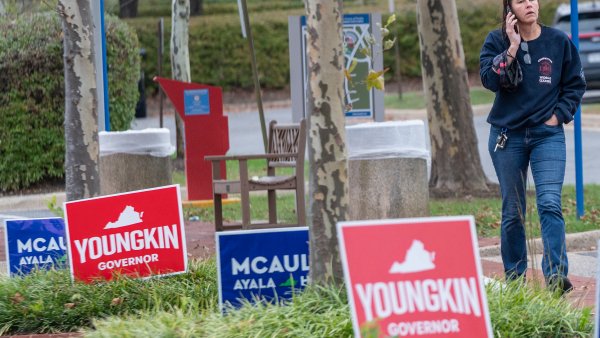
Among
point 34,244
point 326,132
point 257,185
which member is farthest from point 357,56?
point 326,132

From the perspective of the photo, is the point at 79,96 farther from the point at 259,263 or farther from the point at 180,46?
the point at 180,46

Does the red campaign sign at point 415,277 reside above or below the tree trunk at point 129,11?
below

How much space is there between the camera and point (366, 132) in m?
9.23

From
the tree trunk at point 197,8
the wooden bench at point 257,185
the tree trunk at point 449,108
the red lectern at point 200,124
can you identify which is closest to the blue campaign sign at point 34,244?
the wooden bench at point 257,185

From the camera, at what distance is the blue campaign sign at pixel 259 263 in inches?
226

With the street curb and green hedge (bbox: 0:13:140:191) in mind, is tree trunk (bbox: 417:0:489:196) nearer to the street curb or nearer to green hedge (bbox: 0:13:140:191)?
the street curb

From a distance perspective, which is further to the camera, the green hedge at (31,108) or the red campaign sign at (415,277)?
the green hedge at (31,108)

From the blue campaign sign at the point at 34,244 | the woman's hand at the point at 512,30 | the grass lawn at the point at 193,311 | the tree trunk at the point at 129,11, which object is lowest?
the grass lawn at the point at 193,311

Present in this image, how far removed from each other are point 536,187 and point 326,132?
1533 mm

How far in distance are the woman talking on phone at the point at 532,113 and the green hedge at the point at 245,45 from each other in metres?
27.5

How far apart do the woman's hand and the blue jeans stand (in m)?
0.50

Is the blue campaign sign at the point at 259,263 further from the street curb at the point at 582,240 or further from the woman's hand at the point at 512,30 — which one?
the street curb at the point at 582,240

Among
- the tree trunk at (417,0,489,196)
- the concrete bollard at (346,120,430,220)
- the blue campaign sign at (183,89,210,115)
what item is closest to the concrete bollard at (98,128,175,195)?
the blue campaign sign at (183,89,210,115)

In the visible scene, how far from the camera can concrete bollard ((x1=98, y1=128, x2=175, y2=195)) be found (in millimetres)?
11820
